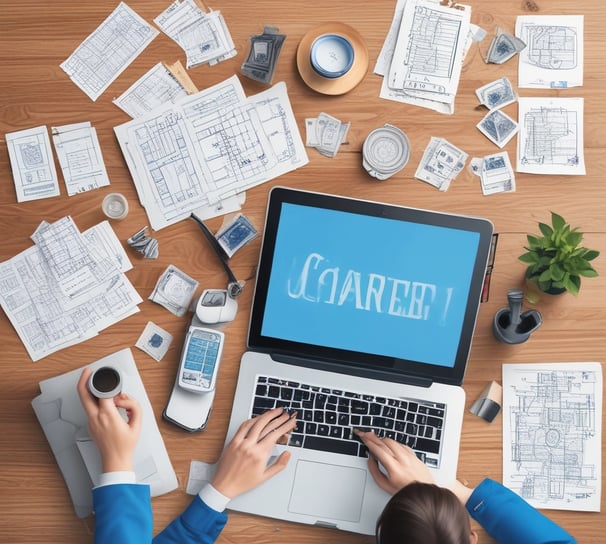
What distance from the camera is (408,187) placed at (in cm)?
134

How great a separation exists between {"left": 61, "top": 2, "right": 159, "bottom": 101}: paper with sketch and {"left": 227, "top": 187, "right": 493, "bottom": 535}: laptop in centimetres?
42

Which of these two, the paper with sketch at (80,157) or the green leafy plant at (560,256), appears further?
the paper with sketch at (80,157)

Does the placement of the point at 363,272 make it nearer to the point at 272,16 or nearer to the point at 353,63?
the point at 353,63

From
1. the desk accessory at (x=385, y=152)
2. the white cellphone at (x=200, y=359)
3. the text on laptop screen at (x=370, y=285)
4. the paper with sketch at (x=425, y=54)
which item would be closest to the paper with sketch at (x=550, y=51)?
the paper with sketch at (x=425, y=54)

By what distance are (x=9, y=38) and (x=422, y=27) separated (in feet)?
2.80

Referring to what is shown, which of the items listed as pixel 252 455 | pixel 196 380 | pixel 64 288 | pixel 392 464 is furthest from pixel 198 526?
pixel 64 288

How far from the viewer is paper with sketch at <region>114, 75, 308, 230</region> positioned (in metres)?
1.34

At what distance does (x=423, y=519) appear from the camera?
105 centimetres

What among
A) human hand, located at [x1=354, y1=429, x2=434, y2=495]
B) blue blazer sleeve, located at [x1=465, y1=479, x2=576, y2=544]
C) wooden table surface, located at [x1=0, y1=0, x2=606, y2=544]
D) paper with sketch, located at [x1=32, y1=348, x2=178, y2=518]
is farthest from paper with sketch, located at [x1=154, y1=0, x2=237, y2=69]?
blue blazer sleeve, located at [x1=465, y1=479, x2=576, y2=544]

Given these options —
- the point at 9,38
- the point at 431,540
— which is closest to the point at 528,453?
the point at 431,540

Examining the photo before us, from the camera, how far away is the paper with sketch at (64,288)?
1321 mm

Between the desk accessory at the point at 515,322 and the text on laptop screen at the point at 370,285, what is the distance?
0.09m

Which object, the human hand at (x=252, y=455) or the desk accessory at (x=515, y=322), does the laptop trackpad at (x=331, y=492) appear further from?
the desk accessory at (x=515, y=322)

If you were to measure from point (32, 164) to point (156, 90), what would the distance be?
30 cm
